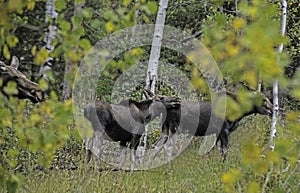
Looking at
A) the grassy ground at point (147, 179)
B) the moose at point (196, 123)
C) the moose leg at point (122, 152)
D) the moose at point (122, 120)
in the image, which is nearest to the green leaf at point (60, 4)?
the grassy ground at point (147, 179)

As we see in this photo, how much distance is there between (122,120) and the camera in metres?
9.72

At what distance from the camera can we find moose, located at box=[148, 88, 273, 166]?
1038cm

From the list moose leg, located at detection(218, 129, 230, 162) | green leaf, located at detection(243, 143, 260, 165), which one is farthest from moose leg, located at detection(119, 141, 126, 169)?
green leaf, located at detection(243, 143, 260, 165)

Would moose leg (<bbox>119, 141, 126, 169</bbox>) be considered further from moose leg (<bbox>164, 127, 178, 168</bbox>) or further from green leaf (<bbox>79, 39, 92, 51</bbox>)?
green leaf (<bbox>79, 39, 92, 51</bbox>)

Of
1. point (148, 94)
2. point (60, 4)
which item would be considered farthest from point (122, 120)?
point (60, 4)

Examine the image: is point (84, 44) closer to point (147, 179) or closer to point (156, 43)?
point (147, 179)

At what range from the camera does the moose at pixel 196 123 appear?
1038 centimetres

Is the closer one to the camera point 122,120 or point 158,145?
point 122,120

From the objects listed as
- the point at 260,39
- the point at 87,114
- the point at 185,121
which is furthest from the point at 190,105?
the point at 260,39

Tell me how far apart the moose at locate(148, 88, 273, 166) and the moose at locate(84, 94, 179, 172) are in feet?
1.61

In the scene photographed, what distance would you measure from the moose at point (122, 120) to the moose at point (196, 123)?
1.61 feet

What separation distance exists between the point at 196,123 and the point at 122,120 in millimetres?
1779

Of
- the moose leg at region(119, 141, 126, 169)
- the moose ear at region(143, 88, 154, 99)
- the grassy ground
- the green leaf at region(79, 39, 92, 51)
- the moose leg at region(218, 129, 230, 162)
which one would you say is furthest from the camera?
the moose leg at region(218, 129, 230, 162)

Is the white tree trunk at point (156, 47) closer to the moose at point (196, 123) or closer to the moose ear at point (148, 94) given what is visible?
the moose ear at point (148, 94)
